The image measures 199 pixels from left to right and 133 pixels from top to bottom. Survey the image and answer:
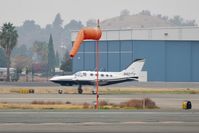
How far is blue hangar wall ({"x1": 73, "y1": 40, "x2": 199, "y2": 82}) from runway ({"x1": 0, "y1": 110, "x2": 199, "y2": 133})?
2731 inches

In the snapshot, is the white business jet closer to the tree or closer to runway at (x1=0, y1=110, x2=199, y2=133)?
runway at (x1=0, y1=110, x2=199, y2=133)

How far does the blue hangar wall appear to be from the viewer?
347 feet

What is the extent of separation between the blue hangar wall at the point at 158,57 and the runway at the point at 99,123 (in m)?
69.4

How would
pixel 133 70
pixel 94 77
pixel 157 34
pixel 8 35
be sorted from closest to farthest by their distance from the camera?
pixel 94 77 < pixel 133 70 < pixel 157 34 < pixel 8 35

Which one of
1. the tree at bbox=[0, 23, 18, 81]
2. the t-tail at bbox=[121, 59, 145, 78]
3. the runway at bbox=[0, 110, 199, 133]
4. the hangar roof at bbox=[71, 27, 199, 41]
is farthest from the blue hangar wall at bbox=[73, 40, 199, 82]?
the runway at bbox=[0, 110, 199, 133]

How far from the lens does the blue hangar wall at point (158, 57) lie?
106 m

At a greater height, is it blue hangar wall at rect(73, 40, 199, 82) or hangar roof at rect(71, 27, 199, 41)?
hangar roof at rect(71, 27, 199, 41)

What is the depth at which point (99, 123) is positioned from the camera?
29.4 meters

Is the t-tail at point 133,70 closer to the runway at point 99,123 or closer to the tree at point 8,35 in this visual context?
the runway at point 99,123

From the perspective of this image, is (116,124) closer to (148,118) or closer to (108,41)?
(148,118)

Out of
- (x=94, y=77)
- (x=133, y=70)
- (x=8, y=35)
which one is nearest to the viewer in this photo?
(x=94, y=77)

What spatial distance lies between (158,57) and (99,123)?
79.8m

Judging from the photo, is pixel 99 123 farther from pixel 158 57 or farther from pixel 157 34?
pixel 157 34

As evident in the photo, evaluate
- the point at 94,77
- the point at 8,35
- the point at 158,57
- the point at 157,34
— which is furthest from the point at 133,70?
the point at 8,35
